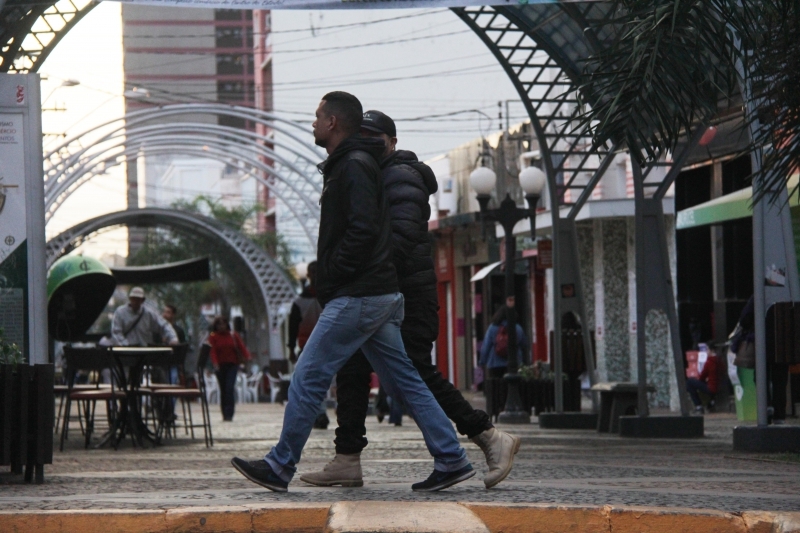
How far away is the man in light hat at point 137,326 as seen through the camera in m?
18.4

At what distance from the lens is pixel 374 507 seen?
6152 mm

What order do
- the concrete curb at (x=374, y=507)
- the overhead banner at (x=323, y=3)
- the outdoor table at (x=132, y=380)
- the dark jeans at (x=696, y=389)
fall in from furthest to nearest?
1. the dark jeans at (x=696, y=389)
2. the outdoor table at (x=132, y=380)
3. the overhead banner at (x=323, y=3)
4. the concrete curb at (x=374, y=507)

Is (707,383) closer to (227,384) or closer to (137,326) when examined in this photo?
(227,384)

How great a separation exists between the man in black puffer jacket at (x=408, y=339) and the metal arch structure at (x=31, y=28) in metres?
3.76

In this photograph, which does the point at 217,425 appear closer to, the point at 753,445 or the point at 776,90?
the point at 753,445

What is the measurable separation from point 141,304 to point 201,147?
25427mm

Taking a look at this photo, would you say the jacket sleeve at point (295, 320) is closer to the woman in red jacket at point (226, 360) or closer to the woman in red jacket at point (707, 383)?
the woman in red jacket at point (226, 360)

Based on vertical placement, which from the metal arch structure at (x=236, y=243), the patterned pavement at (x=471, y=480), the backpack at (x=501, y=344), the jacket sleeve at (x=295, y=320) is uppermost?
the metal arch structure at (x=236, y=243)

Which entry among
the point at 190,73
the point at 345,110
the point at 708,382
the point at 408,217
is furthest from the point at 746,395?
the point at 190,73

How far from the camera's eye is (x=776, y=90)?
31.1 ft

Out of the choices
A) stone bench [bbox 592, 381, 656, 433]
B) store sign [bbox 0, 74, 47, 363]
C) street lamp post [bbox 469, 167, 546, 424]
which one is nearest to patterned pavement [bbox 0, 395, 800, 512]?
stone bench [bbox 592, 381, 656, 433]

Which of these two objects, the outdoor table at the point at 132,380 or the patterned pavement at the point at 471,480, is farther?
the outdoor table at the point at 132,380

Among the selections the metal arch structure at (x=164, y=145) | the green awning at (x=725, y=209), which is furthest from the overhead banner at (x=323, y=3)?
the metal arch structure at (x=164, y=145)

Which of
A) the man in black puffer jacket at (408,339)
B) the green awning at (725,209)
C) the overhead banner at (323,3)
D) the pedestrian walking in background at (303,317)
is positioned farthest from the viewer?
the green awning at (725,209)
